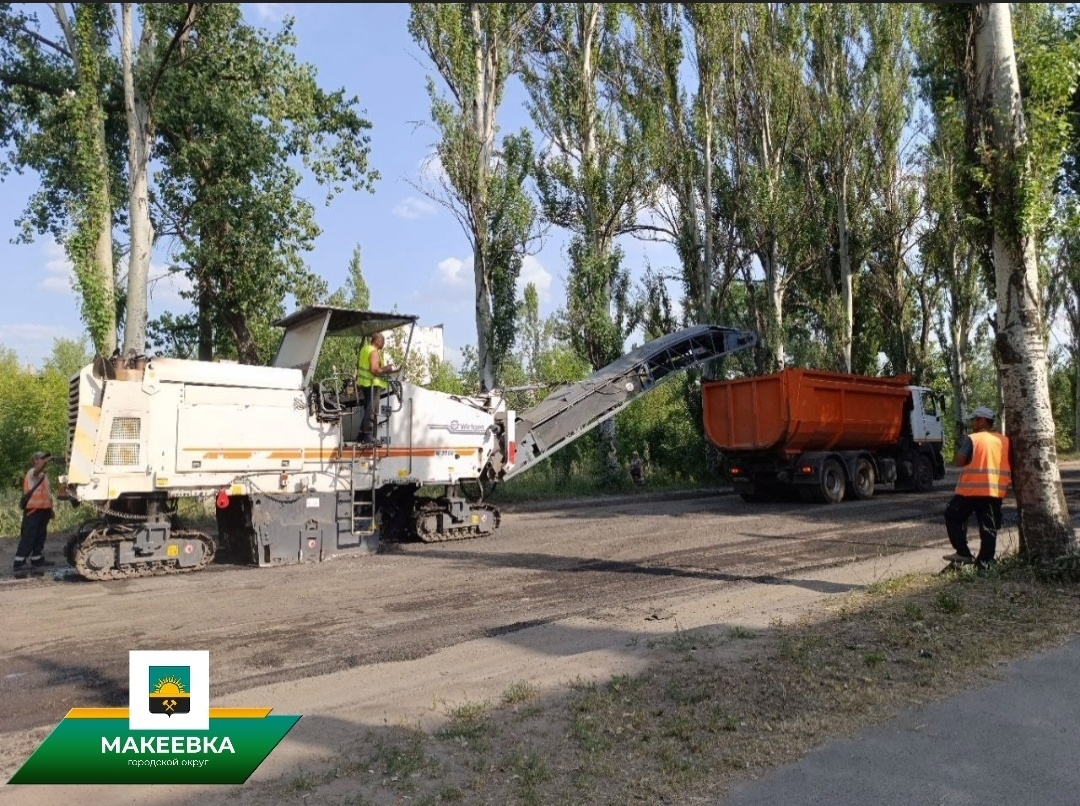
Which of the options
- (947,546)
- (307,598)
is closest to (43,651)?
(307,598)

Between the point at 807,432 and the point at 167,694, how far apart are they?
14387mm

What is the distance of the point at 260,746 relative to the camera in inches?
177

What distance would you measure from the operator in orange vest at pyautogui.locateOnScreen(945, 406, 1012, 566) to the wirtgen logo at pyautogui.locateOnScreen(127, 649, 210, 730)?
723 centimetres

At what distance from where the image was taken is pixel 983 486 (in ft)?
27.5

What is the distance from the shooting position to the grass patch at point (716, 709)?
4.00 m

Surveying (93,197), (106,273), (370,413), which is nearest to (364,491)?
(370,413)

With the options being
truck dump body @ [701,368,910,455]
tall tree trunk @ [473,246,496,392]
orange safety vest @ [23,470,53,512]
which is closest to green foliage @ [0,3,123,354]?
orange safety vest @ [23,470,53,512]

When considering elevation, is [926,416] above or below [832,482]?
above

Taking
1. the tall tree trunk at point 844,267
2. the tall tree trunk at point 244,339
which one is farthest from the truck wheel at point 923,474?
the tall tree trunk at point 244,339

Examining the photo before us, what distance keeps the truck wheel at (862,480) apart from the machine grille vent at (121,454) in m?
13.8

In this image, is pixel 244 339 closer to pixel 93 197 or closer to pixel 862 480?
pixel 93 197

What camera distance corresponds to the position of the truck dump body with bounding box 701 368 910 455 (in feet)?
54.1

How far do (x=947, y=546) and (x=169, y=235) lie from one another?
15634 mm

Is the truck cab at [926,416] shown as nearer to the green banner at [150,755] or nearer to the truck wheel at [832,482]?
the truck wheel at [832,482]
